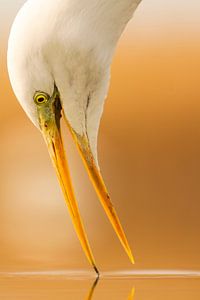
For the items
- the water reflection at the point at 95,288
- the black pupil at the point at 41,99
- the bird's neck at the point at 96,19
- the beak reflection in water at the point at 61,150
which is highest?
the bird's neck at the point at 96,19

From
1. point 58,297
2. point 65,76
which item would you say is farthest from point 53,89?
point 58,297

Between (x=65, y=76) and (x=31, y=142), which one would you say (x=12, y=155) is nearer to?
(x=31, y=142)

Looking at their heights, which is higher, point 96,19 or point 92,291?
point 96,19

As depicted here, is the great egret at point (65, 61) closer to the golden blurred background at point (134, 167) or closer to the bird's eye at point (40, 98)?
the bird's eye at point (40, 98)

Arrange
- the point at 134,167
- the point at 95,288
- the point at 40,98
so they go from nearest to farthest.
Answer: the point at 40,98 < the point at 95,288 < the point at 134,167

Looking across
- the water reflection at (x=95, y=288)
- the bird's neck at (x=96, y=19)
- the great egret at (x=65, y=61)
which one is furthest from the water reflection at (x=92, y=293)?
the bird's neck at (x=96, y=19)

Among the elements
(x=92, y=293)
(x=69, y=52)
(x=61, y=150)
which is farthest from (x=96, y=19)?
(x=92, y=293)

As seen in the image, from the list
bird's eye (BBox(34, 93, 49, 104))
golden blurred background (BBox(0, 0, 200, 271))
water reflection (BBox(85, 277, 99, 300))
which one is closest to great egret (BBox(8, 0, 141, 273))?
bird's eye (BBox(34, 93, 49, 104))

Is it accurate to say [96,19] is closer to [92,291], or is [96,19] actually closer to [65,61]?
[65,61]

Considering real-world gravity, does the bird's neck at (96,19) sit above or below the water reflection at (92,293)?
above
